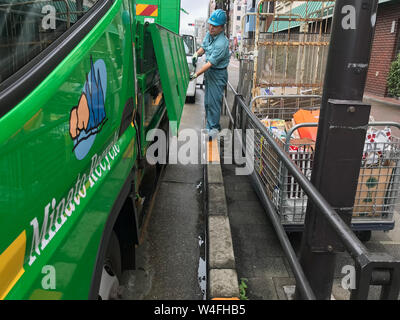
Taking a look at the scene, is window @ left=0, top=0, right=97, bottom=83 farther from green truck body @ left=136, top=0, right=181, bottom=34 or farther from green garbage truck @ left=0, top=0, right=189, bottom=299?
green truck body @ left=136, top=0, right=181, bottom=34

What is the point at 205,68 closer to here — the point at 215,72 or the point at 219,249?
the point at 215,72

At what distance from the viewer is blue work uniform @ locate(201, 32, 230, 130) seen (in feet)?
19.0

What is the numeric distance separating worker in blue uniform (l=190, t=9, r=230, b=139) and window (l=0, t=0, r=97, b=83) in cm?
407

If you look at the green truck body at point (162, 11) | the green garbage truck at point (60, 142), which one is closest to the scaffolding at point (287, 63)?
the green truck body at point (162, 11)

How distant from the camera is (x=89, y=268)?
1506 millimetres

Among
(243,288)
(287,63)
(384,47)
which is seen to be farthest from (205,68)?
(384,47)

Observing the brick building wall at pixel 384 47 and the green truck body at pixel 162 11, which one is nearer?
the green truck body at pixel 162 11

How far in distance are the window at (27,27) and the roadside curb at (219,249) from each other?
2.06 metres

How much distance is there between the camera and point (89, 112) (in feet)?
5.19

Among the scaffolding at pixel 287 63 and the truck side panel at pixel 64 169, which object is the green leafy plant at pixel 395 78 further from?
the truck side panel at pixel 64 169

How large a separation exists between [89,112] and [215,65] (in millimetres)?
4532

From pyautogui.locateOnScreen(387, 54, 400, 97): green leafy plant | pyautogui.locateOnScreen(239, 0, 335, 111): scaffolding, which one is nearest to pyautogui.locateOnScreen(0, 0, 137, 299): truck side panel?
pyautogui.locateOnScreen(239, 0, 335, 111): scaffolding

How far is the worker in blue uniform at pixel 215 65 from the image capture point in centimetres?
576

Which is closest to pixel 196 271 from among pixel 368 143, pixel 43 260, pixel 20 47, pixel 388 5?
pixel 368 143
